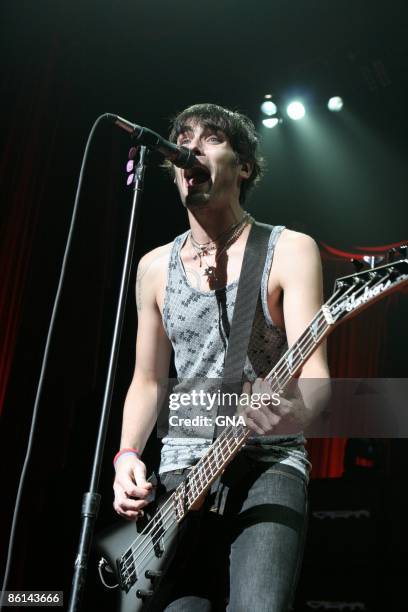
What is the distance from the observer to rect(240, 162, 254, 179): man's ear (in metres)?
2.52

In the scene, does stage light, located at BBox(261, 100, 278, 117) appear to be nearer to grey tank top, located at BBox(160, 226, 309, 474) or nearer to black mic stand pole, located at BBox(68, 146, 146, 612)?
grey tank top, located at BBox(160, 226, 309, 474)

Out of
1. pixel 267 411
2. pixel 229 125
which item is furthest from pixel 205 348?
pixel 229 125

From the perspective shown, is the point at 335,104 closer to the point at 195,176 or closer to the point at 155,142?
the point at 195,176

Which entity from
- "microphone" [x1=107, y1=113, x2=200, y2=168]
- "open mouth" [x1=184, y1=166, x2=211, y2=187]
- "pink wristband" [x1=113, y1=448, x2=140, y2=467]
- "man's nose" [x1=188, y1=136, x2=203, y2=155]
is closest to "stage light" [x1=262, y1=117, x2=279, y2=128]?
"man's nose" [x1=188, y1=136, x2=203, y2=155]

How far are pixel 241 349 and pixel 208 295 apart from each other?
30 cm

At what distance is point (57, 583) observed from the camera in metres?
3.50

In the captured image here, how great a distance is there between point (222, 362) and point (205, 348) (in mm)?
98

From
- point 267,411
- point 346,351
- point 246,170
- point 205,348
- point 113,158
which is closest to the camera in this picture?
point 267,411

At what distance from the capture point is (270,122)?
489 centimetres

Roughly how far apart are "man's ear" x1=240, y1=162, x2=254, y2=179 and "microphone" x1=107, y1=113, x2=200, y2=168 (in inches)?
24.3

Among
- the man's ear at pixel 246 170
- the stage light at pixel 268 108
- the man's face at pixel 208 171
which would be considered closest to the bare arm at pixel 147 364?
the man's face at pixel 208 171

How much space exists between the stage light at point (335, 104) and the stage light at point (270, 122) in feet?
1.46

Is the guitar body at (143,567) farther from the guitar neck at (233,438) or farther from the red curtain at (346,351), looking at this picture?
the red curtain at (346,351)

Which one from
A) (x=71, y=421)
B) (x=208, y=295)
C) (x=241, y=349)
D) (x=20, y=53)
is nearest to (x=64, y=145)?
(x=20, y=53)
